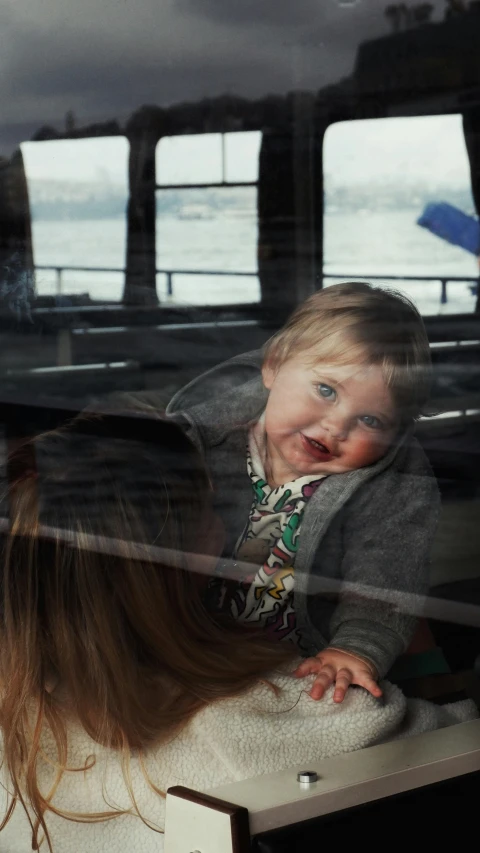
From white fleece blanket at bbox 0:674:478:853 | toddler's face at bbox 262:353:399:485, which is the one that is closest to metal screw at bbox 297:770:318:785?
white fleece blanket at bbox 0:674:478:853

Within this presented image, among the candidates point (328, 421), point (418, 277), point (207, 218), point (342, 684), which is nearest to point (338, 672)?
point (342, 684)

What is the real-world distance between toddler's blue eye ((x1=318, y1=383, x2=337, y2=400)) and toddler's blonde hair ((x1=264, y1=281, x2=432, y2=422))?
25 millimetres

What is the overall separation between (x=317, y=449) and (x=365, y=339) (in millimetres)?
114

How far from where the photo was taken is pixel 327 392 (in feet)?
3.18

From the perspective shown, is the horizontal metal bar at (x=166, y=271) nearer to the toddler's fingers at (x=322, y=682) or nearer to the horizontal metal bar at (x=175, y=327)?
the horizontal metal bar at (x=175, y=327)

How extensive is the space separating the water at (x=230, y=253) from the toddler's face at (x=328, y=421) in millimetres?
318

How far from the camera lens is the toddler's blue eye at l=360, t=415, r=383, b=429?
0.97m

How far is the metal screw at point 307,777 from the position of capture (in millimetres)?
758

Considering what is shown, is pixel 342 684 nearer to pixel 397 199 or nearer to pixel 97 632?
pixel 97 632

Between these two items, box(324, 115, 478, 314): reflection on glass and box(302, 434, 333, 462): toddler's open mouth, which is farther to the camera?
box(324, 115, 478, 314): reflection on glass

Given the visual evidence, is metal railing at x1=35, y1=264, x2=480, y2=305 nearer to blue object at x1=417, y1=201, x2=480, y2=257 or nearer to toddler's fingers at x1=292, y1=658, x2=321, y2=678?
blue object at x1=417, y1=201, x2=480, y2=257

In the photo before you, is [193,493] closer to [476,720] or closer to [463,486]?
[476,720]

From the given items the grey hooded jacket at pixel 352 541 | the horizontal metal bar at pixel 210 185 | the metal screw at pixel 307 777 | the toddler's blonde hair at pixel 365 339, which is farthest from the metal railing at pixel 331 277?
the metal screw at pixel 307 777

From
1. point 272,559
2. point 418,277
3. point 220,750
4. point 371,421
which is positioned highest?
point 418,277
